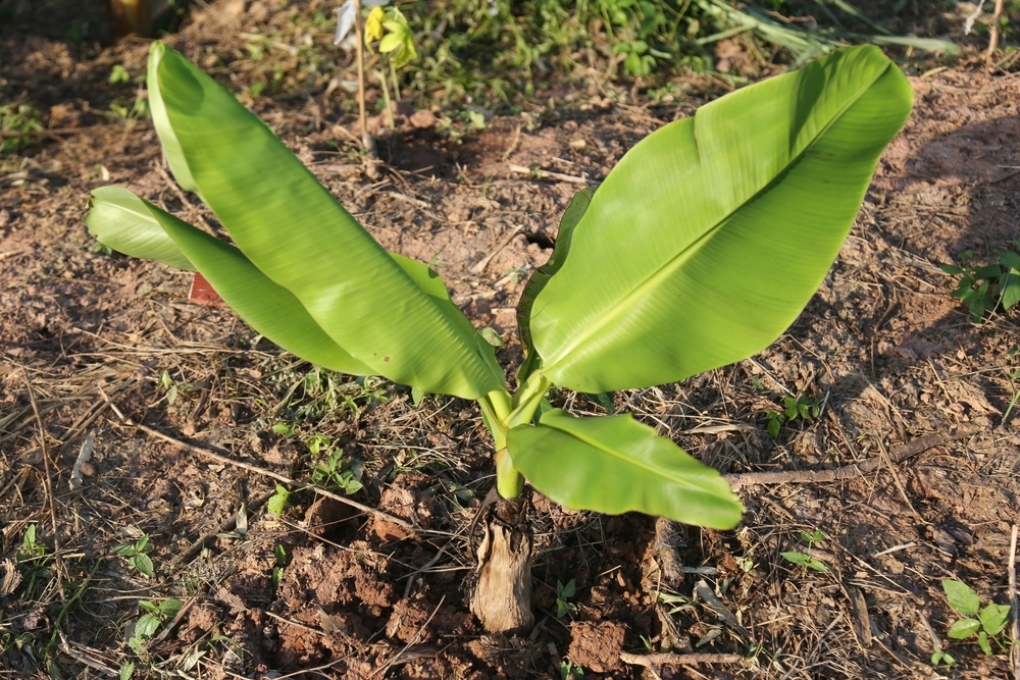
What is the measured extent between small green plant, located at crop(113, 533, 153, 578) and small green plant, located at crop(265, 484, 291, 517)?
310mm

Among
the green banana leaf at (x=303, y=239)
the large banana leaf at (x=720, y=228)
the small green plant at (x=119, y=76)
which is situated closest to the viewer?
the green banana leaf at (x=303, y=239)

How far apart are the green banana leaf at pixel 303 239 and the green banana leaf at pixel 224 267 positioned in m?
0.12

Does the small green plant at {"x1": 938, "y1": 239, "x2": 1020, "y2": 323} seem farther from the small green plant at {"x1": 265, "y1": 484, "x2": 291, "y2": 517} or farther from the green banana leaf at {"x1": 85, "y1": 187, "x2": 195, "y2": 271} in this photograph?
the green banana leaf at {"x1": 85, "y1": 187, "x2": 195, "y2": 271}

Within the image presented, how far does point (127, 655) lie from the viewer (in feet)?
6.75

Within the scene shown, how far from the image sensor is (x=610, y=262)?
5.20ft

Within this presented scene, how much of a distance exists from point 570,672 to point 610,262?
101cm

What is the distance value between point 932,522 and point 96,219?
2.12 metres

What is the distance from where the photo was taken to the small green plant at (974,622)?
6.52 feet

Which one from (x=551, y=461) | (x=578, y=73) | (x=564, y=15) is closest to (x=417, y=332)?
(x=551, y=461)

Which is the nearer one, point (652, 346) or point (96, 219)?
point (652, 346)

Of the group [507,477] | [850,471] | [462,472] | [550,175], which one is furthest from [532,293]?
[550,175]

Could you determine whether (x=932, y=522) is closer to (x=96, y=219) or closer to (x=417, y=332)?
(x=417, y=332)

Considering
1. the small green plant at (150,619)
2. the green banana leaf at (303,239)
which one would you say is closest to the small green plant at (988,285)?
the green banana leaf at (303,239)

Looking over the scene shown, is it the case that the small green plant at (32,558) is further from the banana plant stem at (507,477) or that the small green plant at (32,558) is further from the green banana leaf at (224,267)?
the banana plant stem at (507,477)
